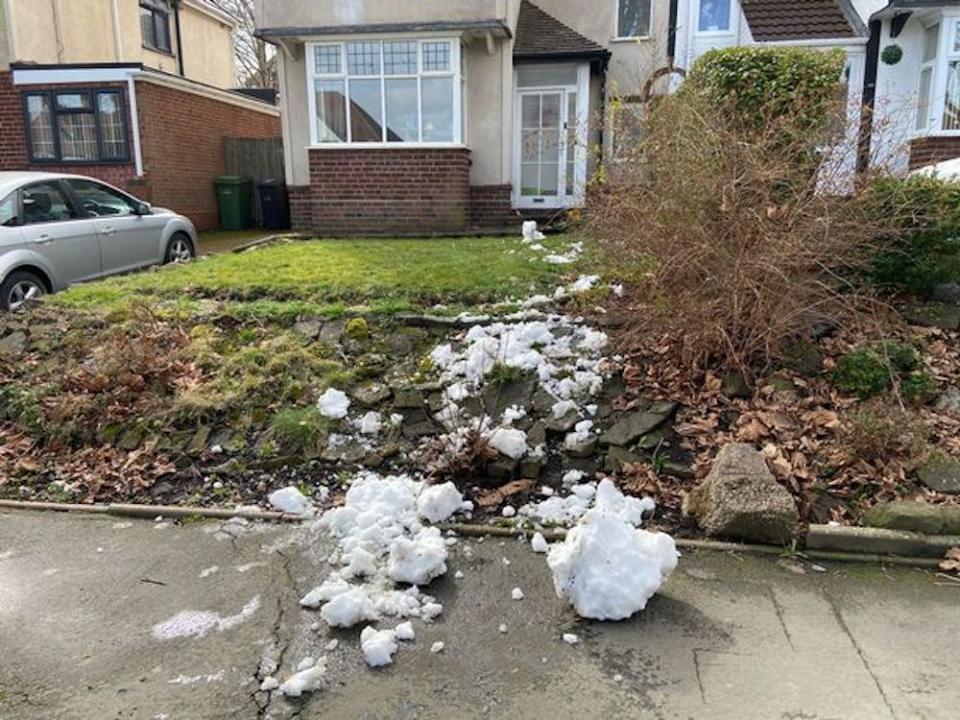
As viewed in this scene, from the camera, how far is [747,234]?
5.12 meters

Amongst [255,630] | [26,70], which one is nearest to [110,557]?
[255,630]

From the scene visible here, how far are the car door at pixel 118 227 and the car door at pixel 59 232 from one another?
0.54 feet

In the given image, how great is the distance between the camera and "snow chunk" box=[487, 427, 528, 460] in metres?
4.89

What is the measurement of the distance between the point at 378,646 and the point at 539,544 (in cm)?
122

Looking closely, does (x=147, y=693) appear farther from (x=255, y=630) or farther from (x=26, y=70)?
(x=26, y=70)

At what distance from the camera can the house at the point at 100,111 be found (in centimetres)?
1562

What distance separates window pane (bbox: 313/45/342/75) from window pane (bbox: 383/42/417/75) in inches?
33.0

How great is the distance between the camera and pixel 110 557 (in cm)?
418

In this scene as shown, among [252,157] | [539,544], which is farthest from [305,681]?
[252,157]

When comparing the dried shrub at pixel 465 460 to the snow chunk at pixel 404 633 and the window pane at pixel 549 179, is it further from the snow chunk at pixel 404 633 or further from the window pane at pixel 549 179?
the window pane at pixel 549 179

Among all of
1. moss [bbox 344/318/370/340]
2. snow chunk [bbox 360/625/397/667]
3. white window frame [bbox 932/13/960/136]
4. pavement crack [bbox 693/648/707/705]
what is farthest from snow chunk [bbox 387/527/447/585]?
white window frame [bbox 932/13/960/136]

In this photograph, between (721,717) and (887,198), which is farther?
(887,198)

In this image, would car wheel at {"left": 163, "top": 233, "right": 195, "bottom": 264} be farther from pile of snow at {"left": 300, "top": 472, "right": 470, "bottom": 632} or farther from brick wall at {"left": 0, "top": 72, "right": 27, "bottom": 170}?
brick wall at {"left": 0, "top": 72, "right": 27, "bottom": 170}

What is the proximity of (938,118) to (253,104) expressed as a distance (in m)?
15.9
